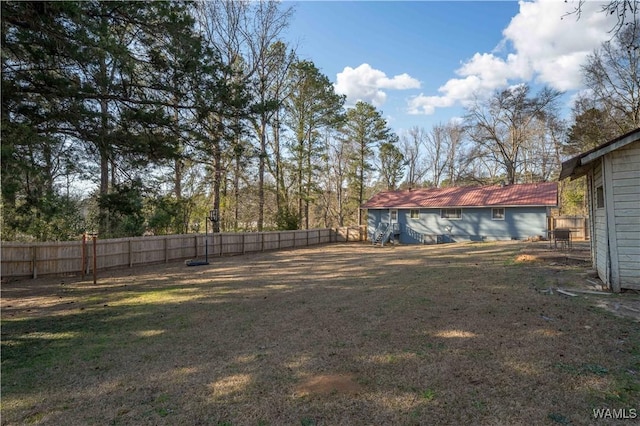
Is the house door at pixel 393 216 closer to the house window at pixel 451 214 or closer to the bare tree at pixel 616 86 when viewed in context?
the house window at pixel 451 214

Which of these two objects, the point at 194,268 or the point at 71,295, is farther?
the point at 194,268

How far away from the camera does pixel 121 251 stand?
40.9 ft

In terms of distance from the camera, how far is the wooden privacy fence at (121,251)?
10117mm

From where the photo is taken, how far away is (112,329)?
5.61 meters

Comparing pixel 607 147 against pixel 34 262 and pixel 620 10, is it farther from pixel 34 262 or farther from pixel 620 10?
pixel 34 262

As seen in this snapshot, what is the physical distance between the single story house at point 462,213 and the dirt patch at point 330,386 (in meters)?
20.5

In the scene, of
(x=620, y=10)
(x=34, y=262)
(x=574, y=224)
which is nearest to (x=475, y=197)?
(x=574, y=224)

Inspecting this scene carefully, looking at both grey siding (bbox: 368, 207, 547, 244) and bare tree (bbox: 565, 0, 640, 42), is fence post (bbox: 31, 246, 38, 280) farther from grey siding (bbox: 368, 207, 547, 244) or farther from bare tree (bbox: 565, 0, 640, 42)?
grey siding (bbox: 368, 207, 547, 244)

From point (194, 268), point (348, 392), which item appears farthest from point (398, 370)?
point (194, 268)

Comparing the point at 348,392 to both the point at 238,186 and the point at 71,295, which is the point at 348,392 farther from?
the point at 238,186

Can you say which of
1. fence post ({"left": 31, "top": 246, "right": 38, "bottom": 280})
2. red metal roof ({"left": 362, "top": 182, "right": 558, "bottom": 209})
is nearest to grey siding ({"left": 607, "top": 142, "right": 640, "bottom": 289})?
fence post ({"left": 31, "top": 246, "right": 38, "bottom": 280})

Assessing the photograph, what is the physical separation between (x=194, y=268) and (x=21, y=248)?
4.93m

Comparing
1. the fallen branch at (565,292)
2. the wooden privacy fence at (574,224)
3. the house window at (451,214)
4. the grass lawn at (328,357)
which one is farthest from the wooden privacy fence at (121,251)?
the wooden privacy fence at (574,224)

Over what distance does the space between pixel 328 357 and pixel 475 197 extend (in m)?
21.6
